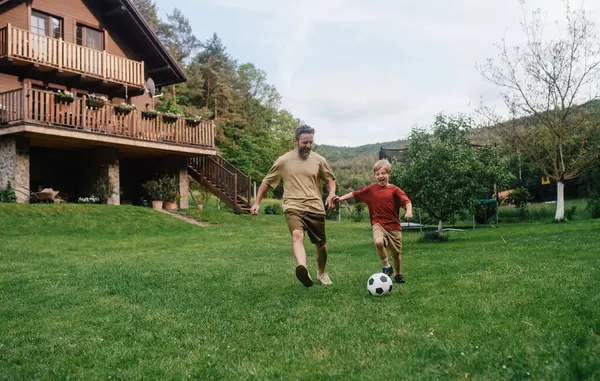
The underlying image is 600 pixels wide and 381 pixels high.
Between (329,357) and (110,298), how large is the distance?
3.66 m

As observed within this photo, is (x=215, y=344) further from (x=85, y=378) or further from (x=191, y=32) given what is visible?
(x=191, y=32)

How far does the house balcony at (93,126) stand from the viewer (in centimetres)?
1748

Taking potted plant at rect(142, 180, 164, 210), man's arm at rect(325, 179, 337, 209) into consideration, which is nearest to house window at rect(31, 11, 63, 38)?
potted plant at rect(142, 180, 164, 210)

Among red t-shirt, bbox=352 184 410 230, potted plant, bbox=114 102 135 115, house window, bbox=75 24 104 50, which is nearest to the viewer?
red t-shirt, bbox=352 184 410 230

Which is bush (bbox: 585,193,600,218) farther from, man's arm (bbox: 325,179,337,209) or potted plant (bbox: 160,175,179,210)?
man's arm (bbox: 325,179,337,209)

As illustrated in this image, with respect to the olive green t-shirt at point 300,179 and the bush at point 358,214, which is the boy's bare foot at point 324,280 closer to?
the olive green t-shirt at point 300,179

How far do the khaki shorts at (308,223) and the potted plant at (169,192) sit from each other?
1684 centimetres

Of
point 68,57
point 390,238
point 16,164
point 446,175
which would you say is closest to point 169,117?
point 68,57

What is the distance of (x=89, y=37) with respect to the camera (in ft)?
74.1

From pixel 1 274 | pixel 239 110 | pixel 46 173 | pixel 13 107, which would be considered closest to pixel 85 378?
pixel 1 274

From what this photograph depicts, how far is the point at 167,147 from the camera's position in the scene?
21625 mm

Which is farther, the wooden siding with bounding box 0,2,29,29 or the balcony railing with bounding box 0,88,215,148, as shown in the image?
the wooden siding with bounding box 0,2,29,29

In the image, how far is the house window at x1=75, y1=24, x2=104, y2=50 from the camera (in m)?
22.2

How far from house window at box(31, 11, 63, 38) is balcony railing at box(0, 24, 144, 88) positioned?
1430 mm
